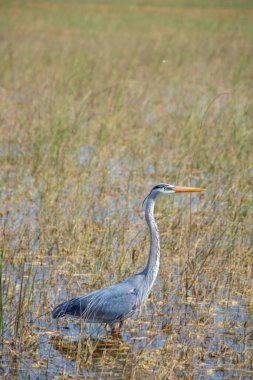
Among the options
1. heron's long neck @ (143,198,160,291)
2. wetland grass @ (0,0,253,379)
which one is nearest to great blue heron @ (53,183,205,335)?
heron's long neck @ (143,198,160,291)

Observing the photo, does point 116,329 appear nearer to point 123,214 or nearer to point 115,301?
point 115,301

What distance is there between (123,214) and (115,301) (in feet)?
7.38

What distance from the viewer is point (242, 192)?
24.6 ft

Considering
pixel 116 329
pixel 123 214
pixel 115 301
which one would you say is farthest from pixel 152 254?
pixel 123 214

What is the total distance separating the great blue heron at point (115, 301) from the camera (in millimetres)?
5074

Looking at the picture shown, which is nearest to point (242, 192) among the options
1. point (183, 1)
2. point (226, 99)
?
point (226, 99)

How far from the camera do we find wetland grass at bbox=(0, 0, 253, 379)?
486 cm

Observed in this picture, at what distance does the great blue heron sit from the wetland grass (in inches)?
5.4

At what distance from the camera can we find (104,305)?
16.8ft

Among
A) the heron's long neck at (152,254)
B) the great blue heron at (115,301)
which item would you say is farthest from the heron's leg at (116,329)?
the heron's long neck at (152,254)

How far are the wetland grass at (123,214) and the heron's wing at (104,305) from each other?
0.14m

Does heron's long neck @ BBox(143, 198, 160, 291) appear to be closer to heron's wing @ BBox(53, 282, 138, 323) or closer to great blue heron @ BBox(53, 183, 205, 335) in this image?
great blue heron @ BBox(53, 183, 205, 335)

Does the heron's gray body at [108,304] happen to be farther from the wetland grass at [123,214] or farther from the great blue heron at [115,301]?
the wetland grass at [123,214]

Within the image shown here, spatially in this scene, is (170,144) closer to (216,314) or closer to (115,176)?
(115,176)
